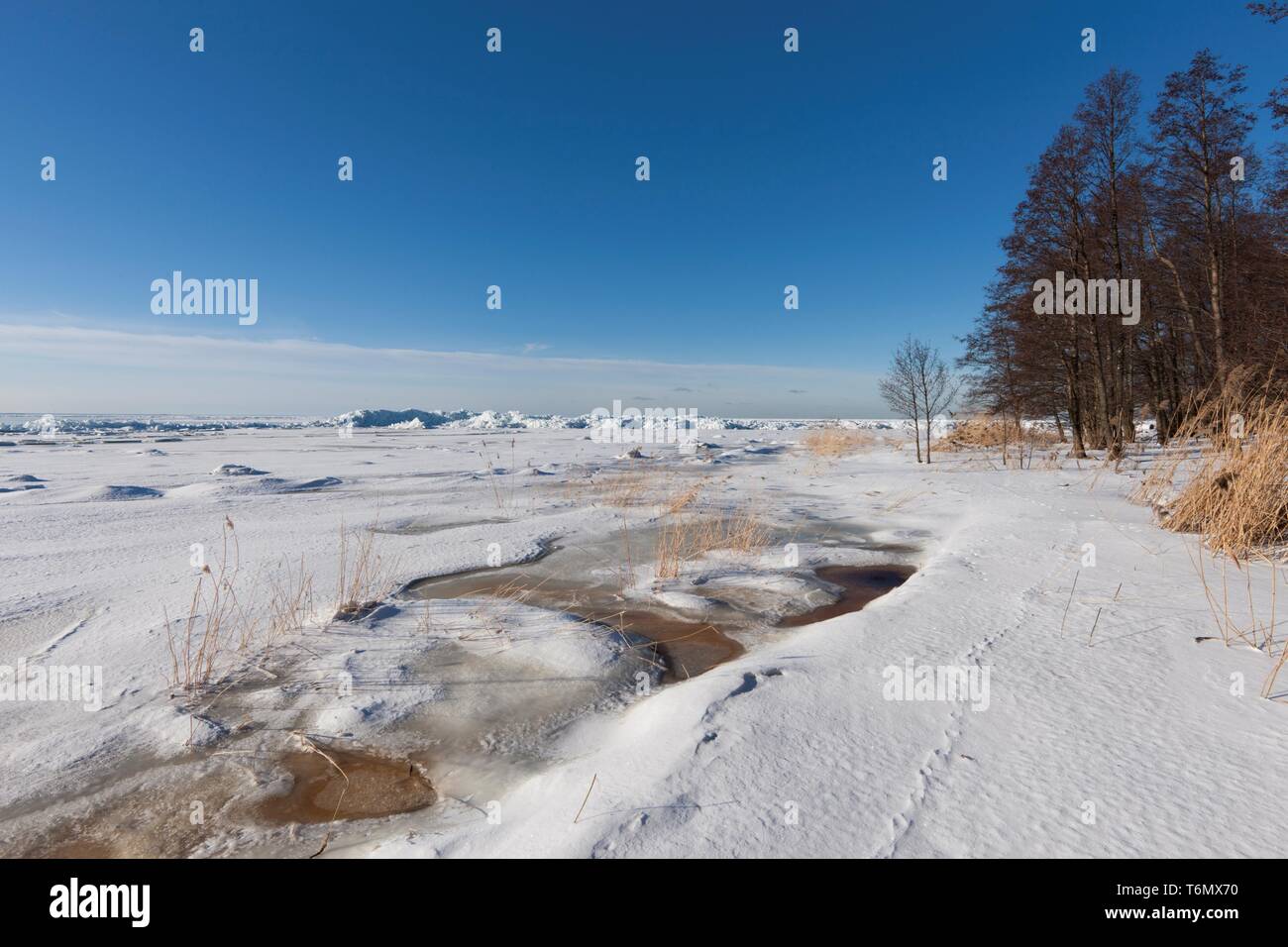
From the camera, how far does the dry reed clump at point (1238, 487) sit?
13.1 feet

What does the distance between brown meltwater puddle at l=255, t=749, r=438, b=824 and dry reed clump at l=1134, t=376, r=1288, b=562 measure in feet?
16.8

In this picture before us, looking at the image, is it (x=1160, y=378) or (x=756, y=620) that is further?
(x=1160, y=378)

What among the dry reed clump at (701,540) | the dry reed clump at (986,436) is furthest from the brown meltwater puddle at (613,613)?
the dry reed clump at (986,436)

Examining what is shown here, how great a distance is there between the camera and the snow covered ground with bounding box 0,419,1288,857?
155 centimetres

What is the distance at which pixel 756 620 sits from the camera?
381 centimetres

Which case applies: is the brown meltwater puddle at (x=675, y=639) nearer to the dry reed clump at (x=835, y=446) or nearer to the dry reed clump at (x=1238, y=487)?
the dry reed clump at (x=1238, y=487)

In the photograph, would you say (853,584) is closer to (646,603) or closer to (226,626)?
(646,603)

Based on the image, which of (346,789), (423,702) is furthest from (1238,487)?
(346,789)

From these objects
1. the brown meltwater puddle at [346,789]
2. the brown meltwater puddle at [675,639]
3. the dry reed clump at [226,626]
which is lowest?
the brown meltwater puddle at [346,789]

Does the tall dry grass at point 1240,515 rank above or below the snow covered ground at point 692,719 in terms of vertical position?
above

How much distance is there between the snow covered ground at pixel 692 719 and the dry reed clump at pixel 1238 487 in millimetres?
326
